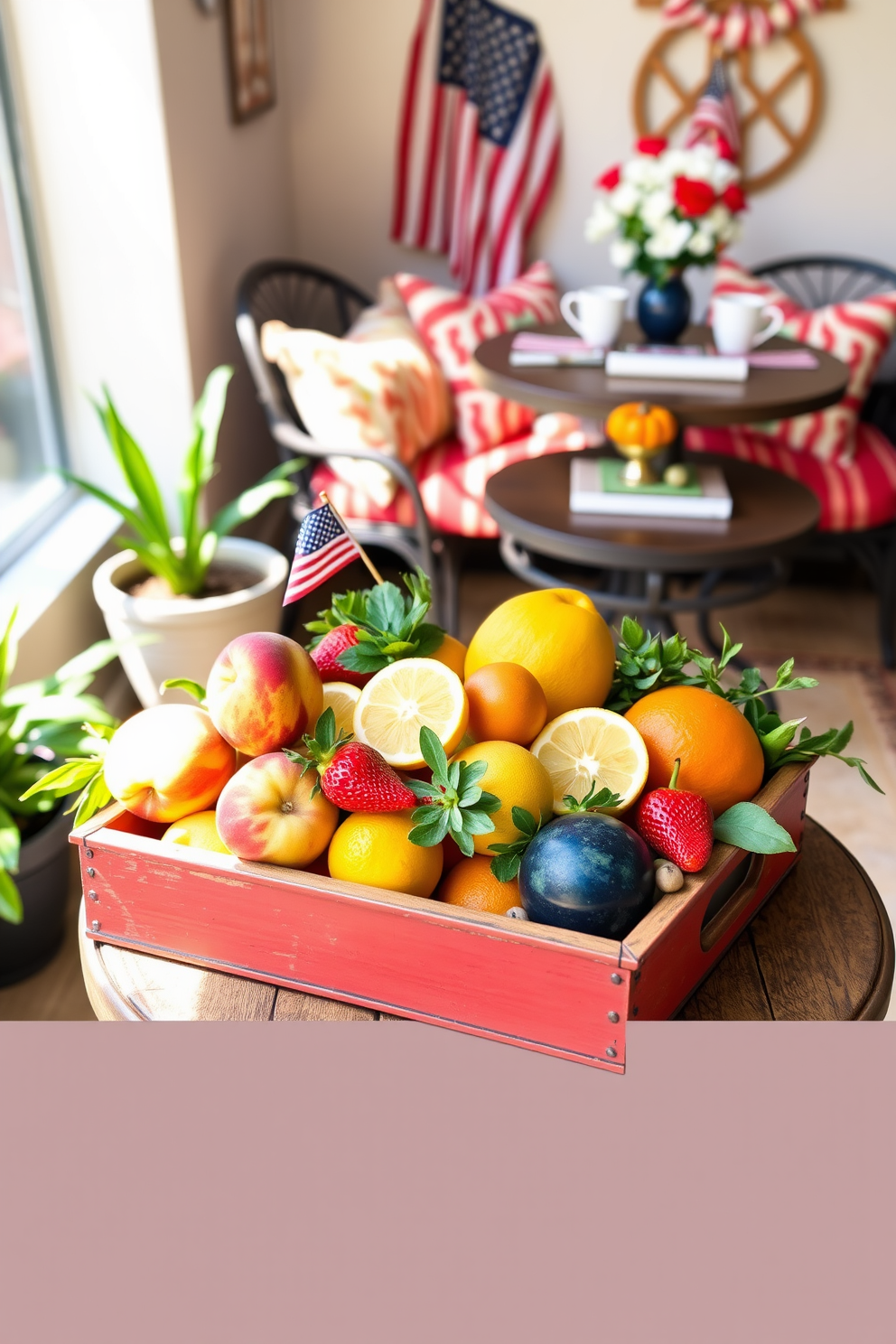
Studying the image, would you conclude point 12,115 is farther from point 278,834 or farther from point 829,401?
point 278,834

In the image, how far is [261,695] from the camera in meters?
0.89

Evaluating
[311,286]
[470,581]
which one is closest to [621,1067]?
[470,581]

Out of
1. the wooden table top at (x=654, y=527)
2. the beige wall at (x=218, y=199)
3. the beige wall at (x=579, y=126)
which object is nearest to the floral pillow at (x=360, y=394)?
the beige wall at (x=218, y=199)

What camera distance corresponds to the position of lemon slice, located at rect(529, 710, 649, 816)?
0.91m

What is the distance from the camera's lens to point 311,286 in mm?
3660

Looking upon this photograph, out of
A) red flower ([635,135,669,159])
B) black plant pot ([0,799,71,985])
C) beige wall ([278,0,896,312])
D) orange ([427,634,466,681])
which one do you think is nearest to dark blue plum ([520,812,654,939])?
orange ([427,634,466,681])

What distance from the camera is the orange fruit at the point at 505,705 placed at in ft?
3.06

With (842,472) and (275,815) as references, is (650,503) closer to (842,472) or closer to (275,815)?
(842,472)

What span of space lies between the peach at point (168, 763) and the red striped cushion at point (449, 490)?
196 cm

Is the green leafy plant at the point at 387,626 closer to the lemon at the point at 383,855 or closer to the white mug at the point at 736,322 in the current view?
the lemon at the point at 383,855

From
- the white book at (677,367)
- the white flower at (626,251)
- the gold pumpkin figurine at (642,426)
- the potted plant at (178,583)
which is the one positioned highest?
the white flower at (626,251)

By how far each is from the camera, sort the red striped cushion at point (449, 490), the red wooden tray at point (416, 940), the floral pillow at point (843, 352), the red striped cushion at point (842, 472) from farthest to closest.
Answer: the floral pillow at point (843, 352), the red striped cushion at point (842, 472), the red striped cushion at point (449, 490), the red wooden tray at point (416, 940)

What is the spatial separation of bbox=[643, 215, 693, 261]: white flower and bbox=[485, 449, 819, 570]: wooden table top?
525mm

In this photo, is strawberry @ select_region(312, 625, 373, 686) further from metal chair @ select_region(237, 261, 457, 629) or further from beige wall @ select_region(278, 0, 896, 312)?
beige wall @ select_region(278, 0, 896, 312)
